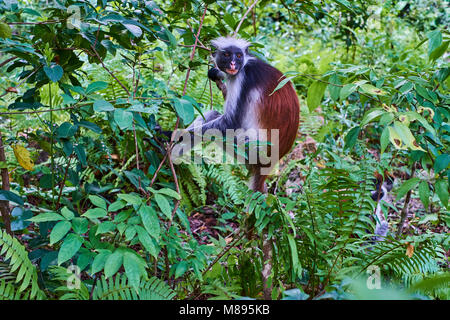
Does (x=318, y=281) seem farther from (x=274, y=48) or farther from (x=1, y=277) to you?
(x=274, y=48)

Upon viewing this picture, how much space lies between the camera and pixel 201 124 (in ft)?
14.6

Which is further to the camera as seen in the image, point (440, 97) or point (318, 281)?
point (318, 281)

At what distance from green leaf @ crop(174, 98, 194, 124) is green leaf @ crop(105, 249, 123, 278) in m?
0.69

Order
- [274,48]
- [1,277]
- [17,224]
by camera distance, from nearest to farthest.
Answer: [1,277], [17,224], [274,48]

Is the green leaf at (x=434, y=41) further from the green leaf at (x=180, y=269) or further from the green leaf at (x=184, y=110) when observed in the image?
the green leaf at (x=180, y=269)

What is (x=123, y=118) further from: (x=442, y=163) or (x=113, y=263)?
(x=442, y=163)

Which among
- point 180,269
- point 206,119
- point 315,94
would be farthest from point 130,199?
point 206,119

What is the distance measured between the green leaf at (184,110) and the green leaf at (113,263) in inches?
27.3

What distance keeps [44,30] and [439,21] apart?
8.14 meters

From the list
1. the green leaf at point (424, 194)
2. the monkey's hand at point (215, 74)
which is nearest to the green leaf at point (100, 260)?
the green leaf at point (424, 194)

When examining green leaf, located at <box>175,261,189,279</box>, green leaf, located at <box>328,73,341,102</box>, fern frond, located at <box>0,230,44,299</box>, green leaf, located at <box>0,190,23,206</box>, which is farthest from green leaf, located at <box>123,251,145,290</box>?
green leaf, located at <box>328,73,341,102</box>

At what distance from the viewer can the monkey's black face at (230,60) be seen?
4082mm

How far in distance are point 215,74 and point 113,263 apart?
9.35ft
